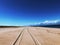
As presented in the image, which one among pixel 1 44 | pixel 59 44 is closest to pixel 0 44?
pixel 1 44

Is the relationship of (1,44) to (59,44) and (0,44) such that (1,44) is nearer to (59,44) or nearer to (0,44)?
(0,44)

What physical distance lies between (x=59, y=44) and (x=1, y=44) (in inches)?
147

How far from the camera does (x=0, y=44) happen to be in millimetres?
5789

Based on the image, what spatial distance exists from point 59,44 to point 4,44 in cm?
354

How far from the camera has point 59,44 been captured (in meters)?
5.84

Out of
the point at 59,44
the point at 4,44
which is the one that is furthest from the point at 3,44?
the point at 59,44

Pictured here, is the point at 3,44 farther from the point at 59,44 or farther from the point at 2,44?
the point at 59,44

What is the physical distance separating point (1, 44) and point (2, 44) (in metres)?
0.06

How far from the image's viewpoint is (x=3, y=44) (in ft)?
19.0

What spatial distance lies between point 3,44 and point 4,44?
0.21ft

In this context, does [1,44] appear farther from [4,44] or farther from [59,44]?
[59,44]

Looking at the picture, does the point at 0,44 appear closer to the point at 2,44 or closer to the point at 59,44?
the point at 2,44

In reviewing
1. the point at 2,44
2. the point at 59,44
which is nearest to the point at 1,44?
the point at 2,44

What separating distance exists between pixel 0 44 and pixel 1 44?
2.5 inches
